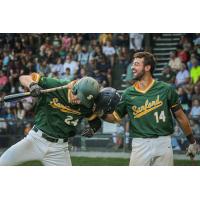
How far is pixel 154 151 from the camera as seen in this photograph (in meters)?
6.60

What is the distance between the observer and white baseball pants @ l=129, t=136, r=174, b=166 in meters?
6.61

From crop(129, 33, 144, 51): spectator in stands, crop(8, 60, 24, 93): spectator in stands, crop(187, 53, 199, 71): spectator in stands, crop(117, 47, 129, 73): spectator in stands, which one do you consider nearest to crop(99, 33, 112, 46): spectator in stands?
crop(117, 47, 129, 73): spectator in stands

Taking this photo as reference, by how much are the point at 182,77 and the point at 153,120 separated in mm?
6468

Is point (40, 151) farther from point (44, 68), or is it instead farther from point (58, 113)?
point (44, 68)

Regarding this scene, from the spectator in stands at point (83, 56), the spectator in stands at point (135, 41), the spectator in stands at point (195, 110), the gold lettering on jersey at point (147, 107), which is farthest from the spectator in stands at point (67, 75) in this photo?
the gold lettering on jersey at point (147, 107)

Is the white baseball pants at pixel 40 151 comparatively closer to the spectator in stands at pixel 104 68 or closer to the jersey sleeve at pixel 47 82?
the jersey sleeve at pixel 47 82

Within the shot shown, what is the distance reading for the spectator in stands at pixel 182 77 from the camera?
12828 millimetres

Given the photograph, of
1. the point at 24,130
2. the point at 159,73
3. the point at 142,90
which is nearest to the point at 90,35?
the point at 159,73

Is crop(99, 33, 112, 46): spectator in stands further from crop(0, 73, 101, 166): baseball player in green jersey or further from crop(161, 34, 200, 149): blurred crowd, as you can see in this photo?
crop(0, 73, 101, 166): baseball player in green jersey

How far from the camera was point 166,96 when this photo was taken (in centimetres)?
665

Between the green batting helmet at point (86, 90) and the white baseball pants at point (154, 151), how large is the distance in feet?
2.42

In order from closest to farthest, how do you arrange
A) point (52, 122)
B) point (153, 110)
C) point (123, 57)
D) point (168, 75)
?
point (153, 110), point (52, 122), point (168, 75), point (123, 57)

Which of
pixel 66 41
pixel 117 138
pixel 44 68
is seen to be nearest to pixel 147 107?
pixel 117 138

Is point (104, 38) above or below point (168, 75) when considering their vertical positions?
above
